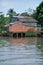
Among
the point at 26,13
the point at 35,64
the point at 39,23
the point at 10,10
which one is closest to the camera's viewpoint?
the point at 35,64

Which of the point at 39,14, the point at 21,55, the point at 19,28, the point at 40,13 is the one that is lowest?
the point at 19,28

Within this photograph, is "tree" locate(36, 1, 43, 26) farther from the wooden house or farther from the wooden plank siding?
the wooden plank siding

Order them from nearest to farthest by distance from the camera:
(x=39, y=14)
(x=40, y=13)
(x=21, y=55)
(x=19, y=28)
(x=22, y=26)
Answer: (x=21, y=55) → (x=19, y=28) → (x=22, y=26) → (x=39, y=14) → (x=40, y=13)

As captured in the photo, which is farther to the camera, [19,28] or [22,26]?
[22,26]

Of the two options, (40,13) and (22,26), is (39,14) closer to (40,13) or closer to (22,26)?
(40,13)

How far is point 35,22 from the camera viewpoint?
75.0 metres

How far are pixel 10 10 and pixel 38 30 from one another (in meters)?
29.6

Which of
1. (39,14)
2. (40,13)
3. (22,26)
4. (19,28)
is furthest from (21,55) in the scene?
(40,13)

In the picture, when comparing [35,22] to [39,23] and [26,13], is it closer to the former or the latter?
[39,23]

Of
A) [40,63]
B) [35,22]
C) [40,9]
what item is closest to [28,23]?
→ [35,22]

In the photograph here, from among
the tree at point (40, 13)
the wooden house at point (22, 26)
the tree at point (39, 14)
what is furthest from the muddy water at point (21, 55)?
the tree at point (39, 14)

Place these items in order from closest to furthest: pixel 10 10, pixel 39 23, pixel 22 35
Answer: pixel 22 35
pixel 39 23
pixel 10 10

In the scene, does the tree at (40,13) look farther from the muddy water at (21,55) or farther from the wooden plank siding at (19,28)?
the muddy water at (21,55)

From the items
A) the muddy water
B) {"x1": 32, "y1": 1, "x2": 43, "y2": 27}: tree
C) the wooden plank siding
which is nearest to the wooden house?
the wooden plank siding
